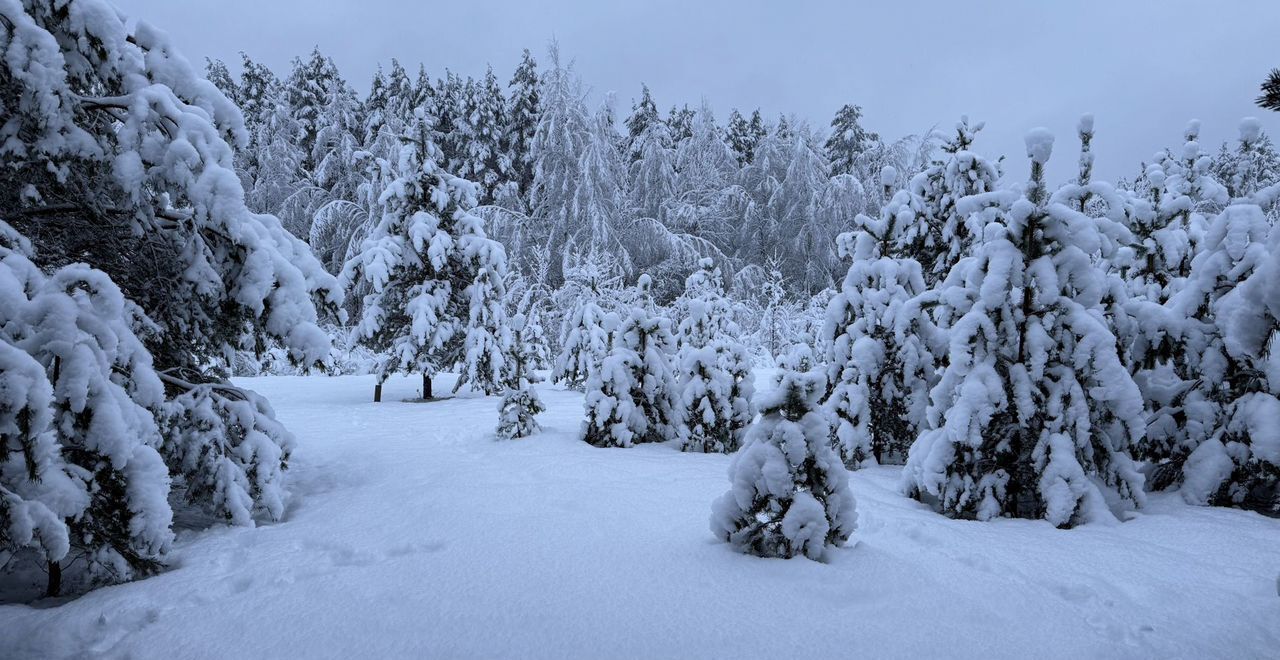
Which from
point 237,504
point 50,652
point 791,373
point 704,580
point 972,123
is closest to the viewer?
point 50,652

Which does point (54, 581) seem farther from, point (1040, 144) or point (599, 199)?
point (599, 199)

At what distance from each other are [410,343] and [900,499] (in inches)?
346

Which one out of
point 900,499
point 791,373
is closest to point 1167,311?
point 900,499

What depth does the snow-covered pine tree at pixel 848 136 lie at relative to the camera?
2809cm

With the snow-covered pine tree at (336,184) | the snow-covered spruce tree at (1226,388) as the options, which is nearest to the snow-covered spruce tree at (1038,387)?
the snow-covered spruce tree at (1226,388)

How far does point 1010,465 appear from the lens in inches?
164

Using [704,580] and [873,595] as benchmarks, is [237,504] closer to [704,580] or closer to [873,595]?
[704,580]

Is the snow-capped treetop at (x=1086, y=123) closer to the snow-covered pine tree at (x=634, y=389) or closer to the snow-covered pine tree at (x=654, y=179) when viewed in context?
the snow-covered pine tree at (x=634, y=389)

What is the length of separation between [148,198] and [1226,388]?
760 cm

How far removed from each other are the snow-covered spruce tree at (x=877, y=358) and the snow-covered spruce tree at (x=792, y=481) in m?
2.62

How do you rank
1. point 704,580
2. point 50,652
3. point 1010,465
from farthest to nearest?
1. point 1010,465
2. point 704,580
3. point 50,652

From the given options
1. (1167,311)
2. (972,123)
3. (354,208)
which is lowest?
(1167,311)

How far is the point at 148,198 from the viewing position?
371cm

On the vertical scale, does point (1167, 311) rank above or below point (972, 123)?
below
